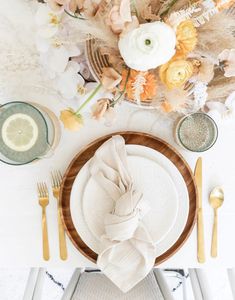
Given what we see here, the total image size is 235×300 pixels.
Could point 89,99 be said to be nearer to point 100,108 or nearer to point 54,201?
point 100,108

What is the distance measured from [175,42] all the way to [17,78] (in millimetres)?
431

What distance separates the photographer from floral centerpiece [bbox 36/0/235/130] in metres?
0.88

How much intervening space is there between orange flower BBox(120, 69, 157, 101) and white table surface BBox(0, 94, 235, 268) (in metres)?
0.18

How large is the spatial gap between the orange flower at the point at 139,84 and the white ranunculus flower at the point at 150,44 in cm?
6

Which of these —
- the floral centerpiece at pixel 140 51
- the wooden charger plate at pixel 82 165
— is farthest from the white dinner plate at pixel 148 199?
the floral centerpiece at pixel 140 51

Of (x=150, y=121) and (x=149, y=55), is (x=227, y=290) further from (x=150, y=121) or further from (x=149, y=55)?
(x=149, y=55)

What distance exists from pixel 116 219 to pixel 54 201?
18cm

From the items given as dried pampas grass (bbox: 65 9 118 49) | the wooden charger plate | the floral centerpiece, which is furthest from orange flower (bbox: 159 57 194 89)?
the wooden charger plate

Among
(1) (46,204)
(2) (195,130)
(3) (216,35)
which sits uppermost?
(3) (216,35)

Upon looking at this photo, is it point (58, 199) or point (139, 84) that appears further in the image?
point (58, 199)

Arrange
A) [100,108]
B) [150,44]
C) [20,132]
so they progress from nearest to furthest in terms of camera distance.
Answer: [150,44], [100,108], [20,132]

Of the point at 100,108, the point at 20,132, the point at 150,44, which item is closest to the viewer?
the point at 150,44

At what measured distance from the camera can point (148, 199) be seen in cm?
113

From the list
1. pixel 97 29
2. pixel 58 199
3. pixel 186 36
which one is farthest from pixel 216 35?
pixel 58 199
